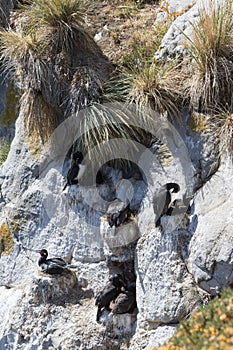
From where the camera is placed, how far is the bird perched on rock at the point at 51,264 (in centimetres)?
788

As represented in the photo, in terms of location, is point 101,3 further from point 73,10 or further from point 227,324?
point 227,324

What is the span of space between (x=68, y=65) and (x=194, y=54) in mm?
1685

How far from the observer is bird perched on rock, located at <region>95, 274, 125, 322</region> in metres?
7.57

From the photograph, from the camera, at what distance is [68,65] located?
8.73m

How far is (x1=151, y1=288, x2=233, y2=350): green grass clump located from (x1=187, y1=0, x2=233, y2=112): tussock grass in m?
3.25

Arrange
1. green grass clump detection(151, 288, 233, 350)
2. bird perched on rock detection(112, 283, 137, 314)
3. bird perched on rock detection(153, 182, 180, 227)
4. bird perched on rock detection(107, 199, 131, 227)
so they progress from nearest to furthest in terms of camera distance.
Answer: green grass clump detection(151, 288, 233, 350)
bird perched on rock detection(153, 182, 180, 227)
bird perched on rock detection(112, 283, 137, 314)
bird perched on rock detection(107, 199, 131, 227)

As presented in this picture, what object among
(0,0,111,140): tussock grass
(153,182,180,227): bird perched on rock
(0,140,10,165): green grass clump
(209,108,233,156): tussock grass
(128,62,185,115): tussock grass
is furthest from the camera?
(0,140,10,165): green grass clump

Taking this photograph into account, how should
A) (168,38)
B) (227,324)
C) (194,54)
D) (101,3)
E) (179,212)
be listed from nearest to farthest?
1. (227,324)
2. (179,212)
3. (194,54)
4. (168,38)
5. (101,3)

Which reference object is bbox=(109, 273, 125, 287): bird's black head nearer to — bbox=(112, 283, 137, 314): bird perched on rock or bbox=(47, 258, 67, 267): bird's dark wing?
bbox=(112, 283, 137, 314): bird perched on rock

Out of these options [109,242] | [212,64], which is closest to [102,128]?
[109,242]

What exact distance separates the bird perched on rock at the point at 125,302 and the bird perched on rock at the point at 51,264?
79cm

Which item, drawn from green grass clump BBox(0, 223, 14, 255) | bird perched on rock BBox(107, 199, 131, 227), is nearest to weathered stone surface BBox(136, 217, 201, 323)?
bird perched on rock BBox(107, 199, 131, 227)

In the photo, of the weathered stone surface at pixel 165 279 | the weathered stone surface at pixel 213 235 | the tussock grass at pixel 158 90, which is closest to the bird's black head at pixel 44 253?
the weathered stone surface at pixel 165 279

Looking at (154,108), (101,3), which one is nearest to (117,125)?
(154,108)
